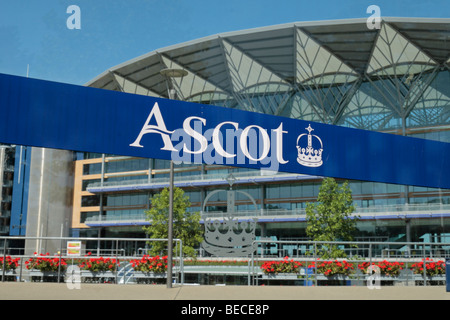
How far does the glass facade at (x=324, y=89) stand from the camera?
2095 inches

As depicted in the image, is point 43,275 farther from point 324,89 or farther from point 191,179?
point 191,179

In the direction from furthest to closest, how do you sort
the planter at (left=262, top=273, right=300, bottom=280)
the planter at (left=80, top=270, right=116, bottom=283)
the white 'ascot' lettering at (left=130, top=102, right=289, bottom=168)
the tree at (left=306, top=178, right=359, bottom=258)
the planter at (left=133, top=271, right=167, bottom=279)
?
the tree at (left=306, top=178, right=359, bottom=258)
the planter at (left=262, top=273, right=300, bottom=280)
the planter at (left=133, top=271, right=167, bottom=279)
the planter at (left=80, top=270, right=116, bottom=283)
the white 'ascot' lettering at (left=130, top=102, right=289, bottom=168)

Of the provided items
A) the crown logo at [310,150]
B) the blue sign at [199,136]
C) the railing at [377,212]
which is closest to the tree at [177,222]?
the railing at [377,212]

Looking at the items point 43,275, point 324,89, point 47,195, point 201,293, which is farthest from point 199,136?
point 324,89

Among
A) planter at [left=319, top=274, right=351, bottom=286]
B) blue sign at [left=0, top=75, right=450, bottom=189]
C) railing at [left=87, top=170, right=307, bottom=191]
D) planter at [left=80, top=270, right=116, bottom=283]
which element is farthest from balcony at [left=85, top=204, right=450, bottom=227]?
planter at [left=80, top=270, right=116, bottom=283]

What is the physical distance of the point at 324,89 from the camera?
2394 inches

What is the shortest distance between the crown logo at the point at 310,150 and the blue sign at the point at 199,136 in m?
0.03

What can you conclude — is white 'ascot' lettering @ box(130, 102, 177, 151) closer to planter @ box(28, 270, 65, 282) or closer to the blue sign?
the blue sign

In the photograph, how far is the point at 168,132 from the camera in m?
14.7

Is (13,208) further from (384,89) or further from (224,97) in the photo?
(384,89)

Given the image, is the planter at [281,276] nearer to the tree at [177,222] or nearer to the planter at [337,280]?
the planter at [337,280]

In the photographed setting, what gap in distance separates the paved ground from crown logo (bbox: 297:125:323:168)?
3974 millimetres

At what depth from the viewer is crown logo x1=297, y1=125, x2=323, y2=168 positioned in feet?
52.5
